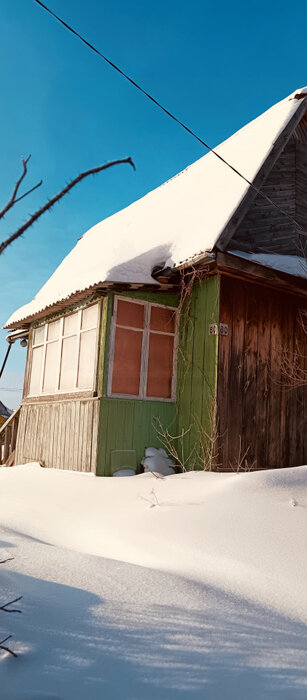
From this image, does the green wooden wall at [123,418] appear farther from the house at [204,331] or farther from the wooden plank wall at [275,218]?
the wooden plank wall at [275,218]

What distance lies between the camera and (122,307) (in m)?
8.69

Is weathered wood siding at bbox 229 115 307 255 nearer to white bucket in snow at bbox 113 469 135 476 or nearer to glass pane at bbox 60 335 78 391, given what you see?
glass pane at bbox 60 335 78 391

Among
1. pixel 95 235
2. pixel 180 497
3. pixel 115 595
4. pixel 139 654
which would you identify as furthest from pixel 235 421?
pixel 95 235

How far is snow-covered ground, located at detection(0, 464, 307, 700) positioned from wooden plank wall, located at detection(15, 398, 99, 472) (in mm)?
2858

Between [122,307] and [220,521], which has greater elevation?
[122,307]

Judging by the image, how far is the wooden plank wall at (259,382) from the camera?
318 inches

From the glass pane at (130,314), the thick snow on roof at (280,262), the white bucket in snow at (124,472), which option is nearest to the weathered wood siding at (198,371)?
the thick snow on roof at (280,262)

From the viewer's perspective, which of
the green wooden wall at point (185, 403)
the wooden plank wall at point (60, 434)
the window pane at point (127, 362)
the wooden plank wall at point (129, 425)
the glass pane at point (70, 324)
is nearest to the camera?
the green wooden wall at point (185, 403)

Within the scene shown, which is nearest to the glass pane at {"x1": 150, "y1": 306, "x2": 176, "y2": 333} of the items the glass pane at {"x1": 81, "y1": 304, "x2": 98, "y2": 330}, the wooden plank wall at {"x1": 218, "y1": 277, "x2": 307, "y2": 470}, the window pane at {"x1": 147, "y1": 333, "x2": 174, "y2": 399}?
the window pane at {"x1": 147, "y1": 333, "x2": 174, "y2": 399}

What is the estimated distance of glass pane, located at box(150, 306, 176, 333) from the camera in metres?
8.95

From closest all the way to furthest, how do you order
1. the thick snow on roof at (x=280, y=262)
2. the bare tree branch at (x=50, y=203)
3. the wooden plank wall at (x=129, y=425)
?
the bare tree branch at (x=50, y=203), the thick snow on roof at (x=280, y=262), the wooden plank wall at (x=129, y=425)

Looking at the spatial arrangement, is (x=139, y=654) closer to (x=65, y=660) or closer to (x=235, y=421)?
(x=65, y=660)

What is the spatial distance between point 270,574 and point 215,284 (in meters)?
5.43

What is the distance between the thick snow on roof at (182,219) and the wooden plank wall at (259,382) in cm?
109
